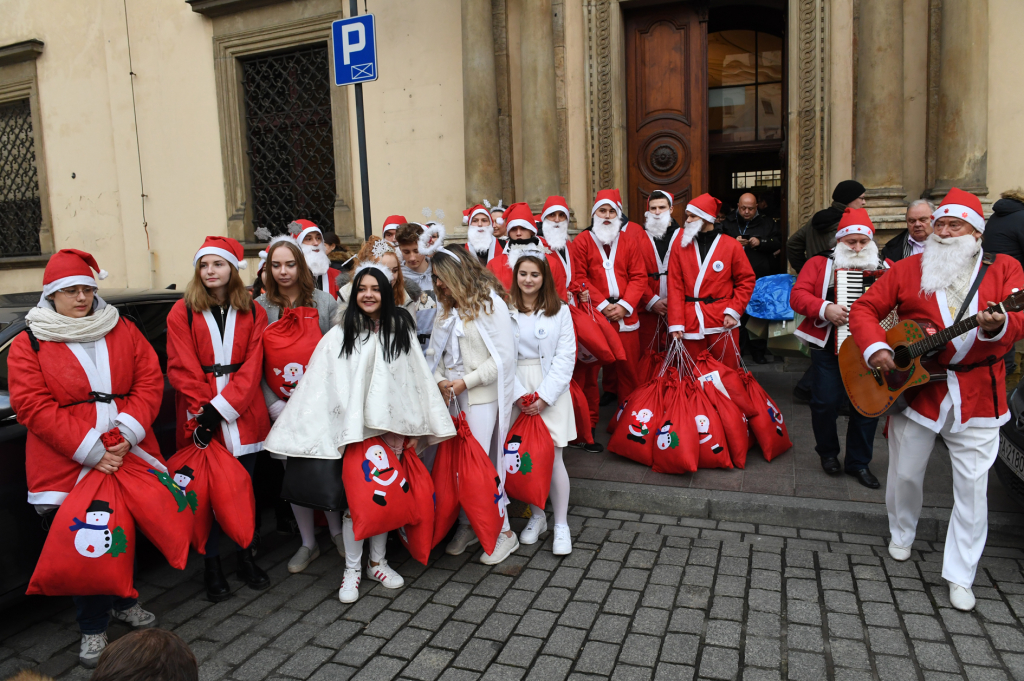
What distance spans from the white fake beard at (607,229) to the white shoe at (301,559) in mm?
3309

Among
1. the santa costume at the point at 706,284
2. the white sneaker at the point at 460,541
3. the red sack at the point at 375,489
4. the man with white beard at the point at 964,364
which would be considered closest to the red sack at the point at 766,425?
the santa costume at the point at 706,284

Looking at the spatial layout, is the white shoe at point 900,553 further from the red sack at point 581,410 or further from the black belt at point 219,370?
the black belt at point 219,370

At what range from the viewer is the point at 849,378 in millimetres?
4094

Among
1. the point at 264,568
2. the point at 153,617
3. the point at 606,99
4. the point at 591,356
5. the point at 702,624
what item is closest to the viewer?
the point at 702,624

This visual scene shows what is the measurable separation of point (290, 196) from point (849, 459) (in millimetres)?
8643

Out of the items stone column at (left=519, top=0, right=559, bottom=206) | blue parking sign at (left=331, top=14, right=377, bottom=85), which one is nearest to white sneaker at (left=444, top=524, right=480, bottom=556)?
blue parking sign at (left=331, top=14, right=377, bottom=85)

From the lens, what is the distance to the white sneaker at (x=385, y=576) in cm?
389

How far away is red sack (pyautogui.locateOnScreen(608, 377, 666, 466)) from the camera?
17.0 feet

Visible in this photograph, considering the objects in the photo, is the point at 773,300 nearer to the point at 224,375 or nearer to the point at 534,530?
the point at 534,530

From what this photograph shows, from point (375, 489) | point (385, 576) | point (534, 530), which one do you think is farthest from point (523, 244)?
point (385, 576)

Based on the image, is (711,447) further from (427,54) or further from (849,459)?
(427,54)

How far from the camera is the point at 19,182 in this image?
1316cm

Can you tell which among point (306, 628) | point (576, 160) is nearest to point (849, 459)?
point (306, 628)

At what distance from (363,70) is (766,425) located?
13.4 ft
